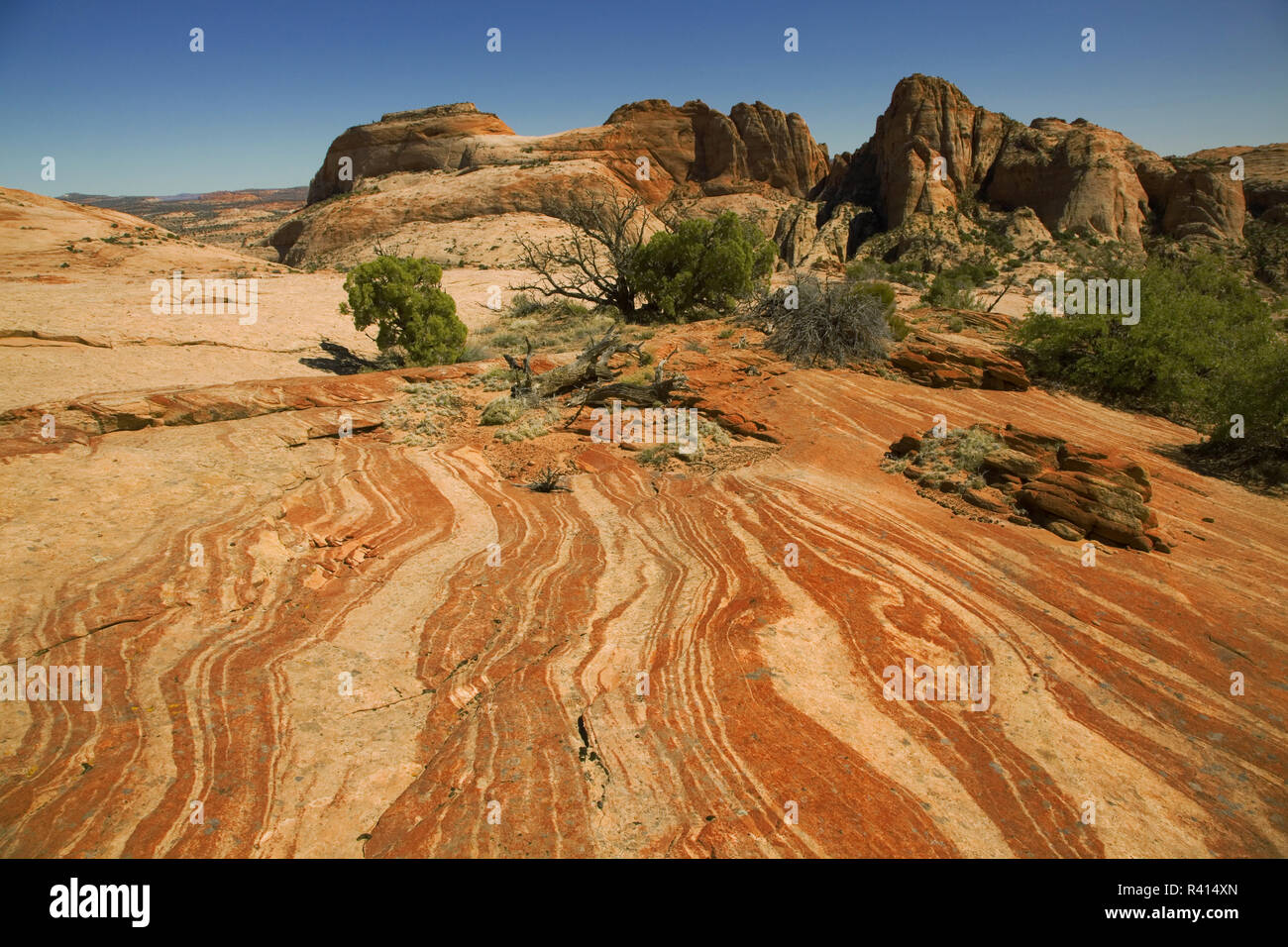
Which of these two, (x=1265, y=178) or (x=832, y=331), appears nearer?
(x=832, y=331)

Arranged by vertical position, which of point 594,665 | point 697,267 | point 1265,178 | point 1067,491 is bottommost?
point 594,665

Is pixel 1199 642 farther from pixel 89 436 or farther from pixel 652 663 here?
pixel 89 436

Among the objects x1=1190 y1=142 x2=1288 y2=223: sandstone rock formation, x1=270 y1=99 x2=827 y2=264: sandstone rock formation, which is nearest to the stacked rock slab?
x1=270 y1=99 x2=827 y2=264: sandstone rock formation

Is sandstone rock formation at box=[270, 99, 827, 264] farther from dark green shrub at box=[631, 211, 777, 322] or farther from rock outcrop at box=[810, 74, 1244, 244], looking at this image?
dark green shrub at box=[631, 211, 777, 322]

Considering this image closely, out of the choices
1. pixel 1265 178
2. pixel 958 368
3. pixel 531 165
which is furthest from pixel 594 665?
pixel 1265 178

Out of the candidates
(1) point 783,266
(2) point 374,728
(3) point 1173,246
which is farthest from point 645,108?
(2) point 374,728

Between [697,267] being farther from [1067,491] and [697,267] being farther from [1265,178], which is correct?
[1265,178]

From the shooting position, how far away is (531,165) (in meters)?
55.8

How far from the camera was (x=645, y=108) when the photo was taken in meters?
69.2

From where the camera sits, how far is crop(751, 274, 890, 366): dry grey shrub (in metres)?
15.1

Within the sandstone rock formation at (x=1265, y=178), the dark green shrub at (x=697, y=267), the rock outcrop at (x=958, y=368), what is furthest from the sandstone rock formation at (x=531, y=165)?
the rock outcrop at (x=958, y=368)

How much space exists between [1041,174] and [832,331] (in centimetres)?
5773

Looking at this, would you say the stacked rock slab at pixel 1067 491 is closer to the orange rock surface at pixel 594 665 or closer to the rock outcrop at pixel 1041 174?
the orange rock surface at pixel 594 665

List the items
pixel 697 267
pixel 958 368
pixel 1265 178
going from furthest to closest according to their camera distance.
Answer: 1. pixel 1265 178
2. pixel 697 267
3. pixel 958 368
